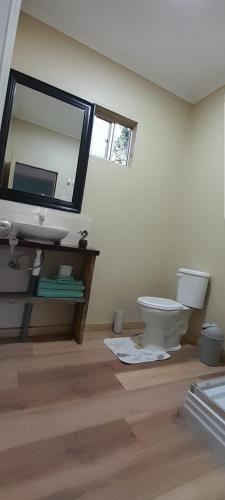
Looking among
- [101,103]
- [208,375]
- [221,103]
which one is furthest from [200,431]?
[221,103]

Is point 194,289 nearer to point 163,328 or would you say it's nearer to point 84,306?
point 163,328

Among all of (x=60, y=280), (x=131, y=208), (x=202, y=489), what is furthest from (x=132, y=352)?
(x=131, y=208)

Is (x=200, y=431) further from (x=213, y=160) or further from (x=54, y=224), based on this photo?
(x=213, y=160)

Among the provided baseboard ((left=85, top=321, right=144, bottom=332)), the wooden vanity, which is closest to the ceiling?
the wooden vanity

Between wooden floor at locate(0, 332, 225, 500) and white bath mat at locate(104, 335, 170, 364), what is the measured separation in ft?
0.34

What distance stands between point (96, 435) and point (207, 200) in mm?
2053

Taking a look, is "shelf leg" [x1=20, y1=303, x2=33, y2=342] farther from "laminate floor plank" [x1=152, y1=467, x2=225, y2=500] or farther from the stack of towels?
"laminate floor plank" [x1=152, y1=467, x2=225, y2=500]

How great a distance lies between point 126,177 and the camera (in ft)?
7.79

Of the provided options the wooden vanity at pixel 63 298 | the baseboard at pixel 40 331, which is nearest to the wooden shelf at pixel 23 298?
the wooden vanity at pixel 63 298

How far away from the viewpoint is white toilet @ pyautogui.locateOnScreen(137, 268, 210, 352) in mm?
2012

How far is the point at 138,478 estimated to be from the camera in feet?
3.13

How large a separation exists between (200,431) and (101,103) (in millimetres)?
2409

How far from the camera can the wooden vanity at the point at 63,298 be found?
5.94 feet

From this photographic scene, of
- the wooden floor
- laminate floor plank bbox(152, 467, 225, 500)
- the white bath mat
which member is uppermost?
the white bath mat
